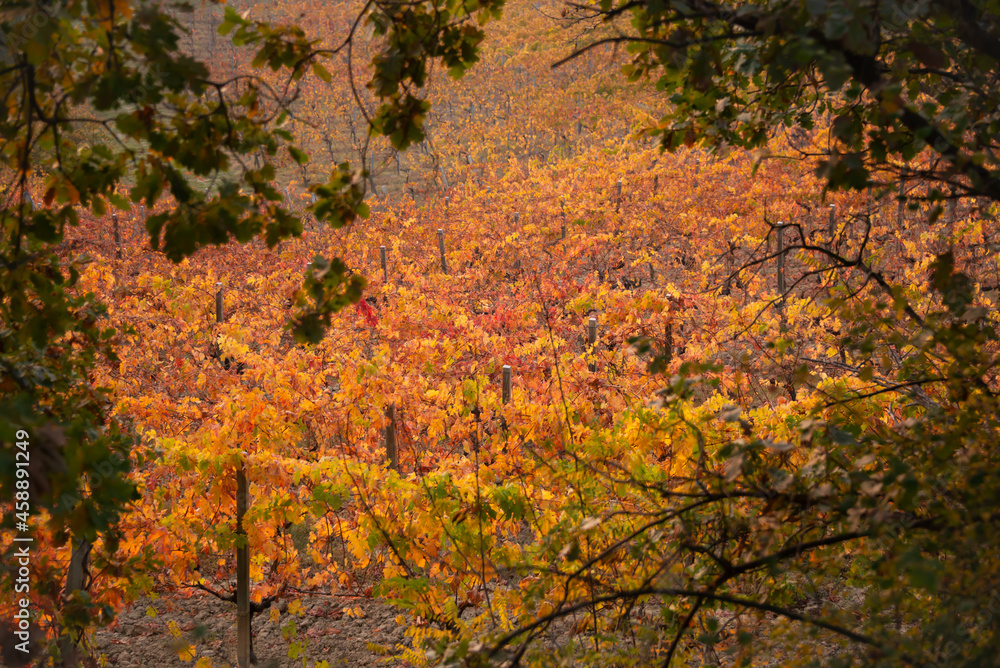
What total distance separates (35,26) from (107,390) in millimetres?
1344

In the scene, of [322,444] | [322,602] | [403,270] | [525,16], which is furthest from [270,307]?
[525,16]

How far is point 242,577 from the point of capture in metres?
5.40

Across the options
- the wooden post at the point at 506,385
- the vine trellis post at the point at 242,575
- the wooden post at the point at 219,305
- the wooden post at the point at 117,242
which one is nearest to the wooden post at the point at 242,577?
the vine trellis post at the point at 242,575

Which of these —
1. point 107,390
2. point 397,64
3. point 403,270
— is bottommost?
point 107,390

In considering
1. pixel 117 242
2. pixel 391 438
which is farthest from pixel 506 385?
pixel 117 242

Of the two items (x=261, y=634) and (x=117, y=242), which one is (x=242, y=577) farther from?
(x=117, y=242)

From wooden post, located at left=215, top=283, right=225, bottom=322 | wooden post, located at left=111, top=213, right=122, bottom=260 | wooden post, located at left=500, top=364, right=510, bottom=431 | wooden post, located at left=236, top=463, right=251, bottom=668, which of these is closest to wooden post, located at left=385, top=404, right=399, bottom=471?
wooden post, located at left=500, top=364, right=510, bottom=431

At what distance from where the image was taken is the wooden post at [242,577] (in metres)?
5.08

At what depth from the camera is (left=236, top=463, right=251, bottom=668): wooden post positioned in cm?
508

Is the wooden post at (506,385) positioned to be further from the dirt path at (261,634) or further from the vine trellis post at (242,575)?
the vine trellis post at (242,575)

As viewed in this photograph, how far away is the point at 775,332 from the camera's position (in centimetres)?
782

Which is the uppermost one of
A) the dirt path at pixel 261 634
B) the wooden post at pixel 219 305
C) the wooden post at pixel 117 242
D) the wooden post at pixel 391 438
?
the wooden post at pixel 117 242

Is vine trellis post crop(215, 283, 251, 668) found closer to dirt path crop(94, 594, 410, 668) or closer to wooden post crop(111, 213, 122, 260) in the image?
dirt path crop(94, 594, 410, 668)

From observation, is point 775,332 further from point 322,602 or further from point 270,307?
point 270,307
